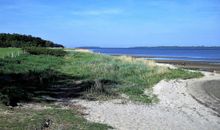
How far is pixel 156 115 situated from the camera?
703 inches

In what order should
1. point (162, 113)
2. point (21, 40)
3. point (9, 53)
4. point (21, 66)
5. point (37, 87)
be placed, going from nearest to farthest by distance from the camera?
point (162, 113) → point (37, 87) → point (21, 66) → point (9, 53) → point (21, 40)

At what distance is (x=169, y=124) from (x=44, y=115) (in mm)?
4400

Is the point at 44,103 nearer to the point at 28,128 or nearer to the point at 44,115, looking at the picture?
the point at 44,115

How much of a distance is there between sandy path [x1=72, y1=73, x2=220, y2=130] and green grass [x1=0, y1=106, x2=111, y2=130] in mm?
787

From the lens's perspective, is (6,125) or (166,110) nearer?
(6,125)

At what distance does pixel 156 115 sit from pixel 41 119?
16.7 feet

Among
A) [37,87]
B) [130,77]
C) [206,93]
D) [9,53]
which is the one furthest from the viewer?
[9,53]

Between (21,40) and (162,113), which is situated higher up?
(21,40)

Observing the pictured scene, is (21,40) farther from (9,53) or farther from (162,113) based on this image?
(162,113)

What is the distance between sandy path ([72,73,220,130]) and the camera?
1573cm

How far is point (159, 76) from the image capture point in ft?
115

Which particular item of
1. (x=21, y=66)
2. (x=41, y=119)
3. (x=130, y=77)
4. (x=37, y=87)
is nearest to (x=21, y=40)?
(x=21, y=66)

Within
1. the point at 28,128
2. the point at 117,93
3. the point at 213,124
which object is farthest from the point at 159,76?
the point at 28,128

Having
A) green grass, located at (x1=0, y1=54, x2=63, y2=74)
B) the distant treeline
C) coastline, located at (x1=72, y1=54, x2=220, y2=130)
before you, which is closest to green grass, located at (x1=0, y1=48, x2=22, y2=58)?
green grass, located at (x1=0, y1=54, x2=63, y2=74)
